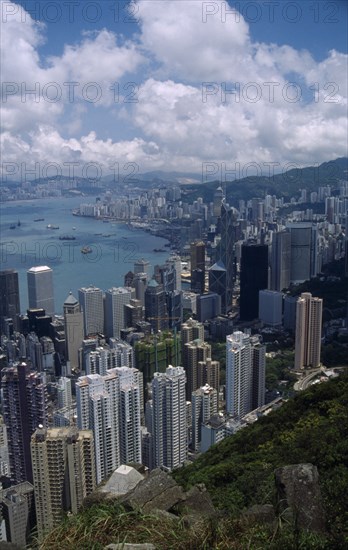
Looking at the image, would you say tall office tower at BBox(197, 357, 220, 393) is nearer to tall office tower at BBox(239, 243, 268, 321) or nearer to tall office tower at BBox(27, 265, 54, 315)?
tall office tower at BBox(27, 265, 54, 315)

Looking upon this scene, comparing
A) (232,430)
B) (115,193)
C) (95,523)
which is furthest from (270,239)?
(95,523)

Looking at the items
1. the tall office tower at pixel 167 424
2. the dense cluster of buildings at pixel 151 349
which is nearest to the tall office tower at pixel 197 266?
the dense cluster of buildings at pixel 151 349

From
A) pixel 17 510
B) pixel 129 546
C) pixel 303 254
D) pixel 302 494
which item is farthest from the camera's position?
pixel 303 254

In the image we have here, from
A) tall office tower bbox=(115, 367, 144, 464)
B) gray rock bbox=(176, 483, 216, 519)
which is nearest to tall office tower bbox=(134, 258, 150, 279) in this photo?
tall office tower bbox=(115, 367, 144, 464)

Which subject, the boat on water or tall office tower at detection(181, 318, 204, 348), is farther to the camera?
the boat on water

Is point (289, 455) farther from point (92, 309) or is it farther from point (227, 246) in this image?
point (227, 246)

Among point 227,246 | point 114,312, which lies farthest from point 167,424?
point 227,246
